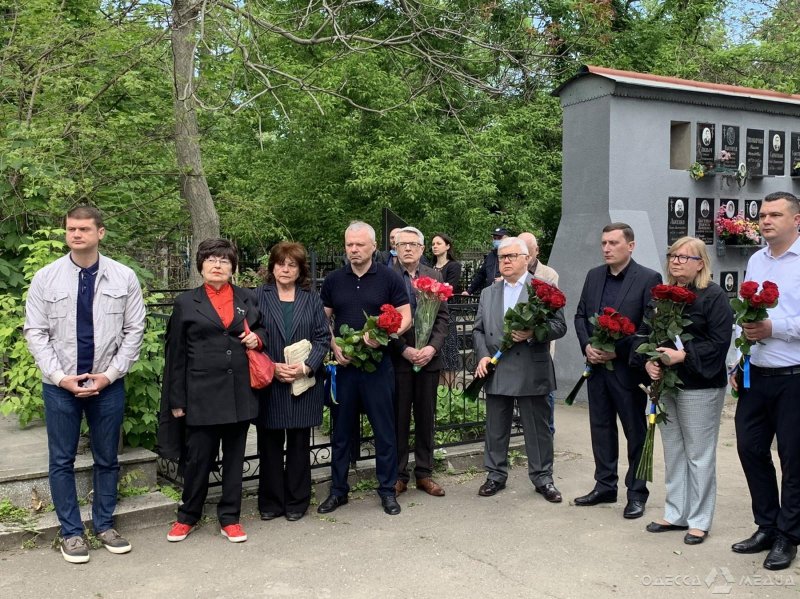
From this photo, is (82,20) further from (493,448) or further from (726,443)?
(726,443)

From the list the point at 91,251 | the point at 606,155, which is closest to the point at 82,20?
the point at 606,155

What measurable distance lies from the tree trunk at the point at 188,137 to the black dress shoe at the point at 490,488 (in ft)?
17.4

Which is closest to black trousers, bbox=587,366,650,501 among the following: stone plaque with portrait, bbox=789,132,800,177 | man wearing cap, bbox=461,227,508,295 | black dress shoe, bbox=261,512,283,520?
black dress shoe, bbox=261,512,283,520

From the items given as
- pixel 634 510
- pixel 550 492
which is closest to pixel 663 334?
pixel 634 510

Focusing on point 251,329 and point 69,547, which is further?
point 251,329

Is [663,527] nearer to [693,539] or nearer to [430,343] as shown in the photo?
[693,539]

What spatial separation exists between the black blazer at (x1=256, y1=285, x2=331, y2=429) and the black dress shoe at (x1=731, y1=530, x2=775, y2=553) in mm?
2819

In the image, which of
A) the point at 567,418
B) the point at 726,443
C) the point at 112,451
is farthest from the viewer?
the point at 567,418

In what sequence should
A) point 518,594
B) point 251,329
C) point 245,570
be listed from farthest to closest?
1. point 251,329
2. point 245,570
3. point 518,594

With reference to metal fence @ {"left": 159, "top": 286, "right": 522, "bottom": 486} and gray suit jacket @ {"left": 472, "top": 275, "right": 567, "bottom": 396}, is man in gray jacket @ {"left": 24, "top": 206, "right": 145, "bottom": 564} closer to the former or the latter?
metal fence @ {"left": 159, "top": 286, "right": 522, "bottom": 486}

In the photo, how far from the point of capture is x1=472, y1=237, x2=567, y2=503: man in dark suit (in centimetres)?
584

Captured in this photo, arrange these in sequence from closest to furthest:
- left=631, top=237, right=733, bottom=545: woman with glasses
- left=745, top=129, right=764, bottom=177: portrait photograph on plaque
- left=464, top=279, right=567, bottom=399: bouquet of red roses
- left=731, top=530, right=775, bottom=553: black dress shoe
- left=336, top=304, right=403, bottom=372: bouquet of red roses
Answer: left=731, top=530, right=775, bottom=553: black dress shoe → left=631, top=237, right=733, bottom=545: woman with glasses → left=336, top=304, right=403, bottom=372: bouquet of red roses → left=464, top=279, right=567, bottom=399: bouquet of red roses → left=745, top=129, right=764, bottom=177: portrait photograph on plaque

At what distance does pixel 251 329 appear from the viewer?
5.12 m

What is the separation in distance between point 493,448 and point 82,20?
10.6 metres
